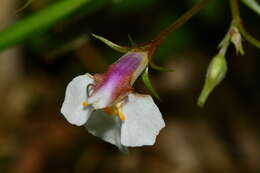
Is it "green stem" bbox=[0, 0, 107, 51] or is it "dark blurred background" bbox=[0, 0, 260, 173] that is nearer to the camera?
"green stem" bbox=[0, 0, 107, 51]

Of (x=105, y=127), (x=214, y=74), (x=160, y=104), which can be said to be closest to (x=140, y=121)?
(x=105, y=127)

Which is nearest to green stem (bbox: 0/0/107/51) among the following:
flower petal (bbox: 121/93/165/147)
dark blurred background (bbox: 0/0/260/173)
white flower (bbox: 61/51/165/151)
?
white flower (bbox: 61/51/165/151)

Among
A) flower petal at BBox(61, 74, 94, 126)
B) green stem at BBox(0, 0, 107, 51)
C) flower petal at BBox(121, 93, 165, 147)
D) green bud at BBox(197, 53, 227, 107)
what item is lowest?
green bud at BBox(197, 53, 227, 107)

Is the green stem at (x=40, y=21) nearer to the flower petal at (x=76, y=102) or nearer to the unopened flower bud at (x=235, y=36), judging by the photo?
the flower petal at (x=76, y=102)

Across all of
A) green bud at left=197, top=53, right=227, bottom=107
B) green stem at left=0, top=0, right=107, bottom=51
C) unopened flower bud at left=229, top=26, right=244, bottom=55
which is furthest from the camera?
green stem at left=0, top=0, right=107, bottom=51

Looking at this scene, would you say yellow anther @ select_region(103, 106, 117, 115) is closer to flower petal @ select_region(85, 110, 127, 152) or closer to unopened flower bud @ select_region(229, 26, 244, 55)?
flower petal @ select_region(85, 110, 127, 152)

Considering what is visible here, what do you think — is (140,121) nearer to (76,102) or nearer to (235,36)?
(76,102)

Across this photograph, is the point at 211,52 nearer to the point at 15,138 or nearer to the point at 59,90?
the point at 59,90
